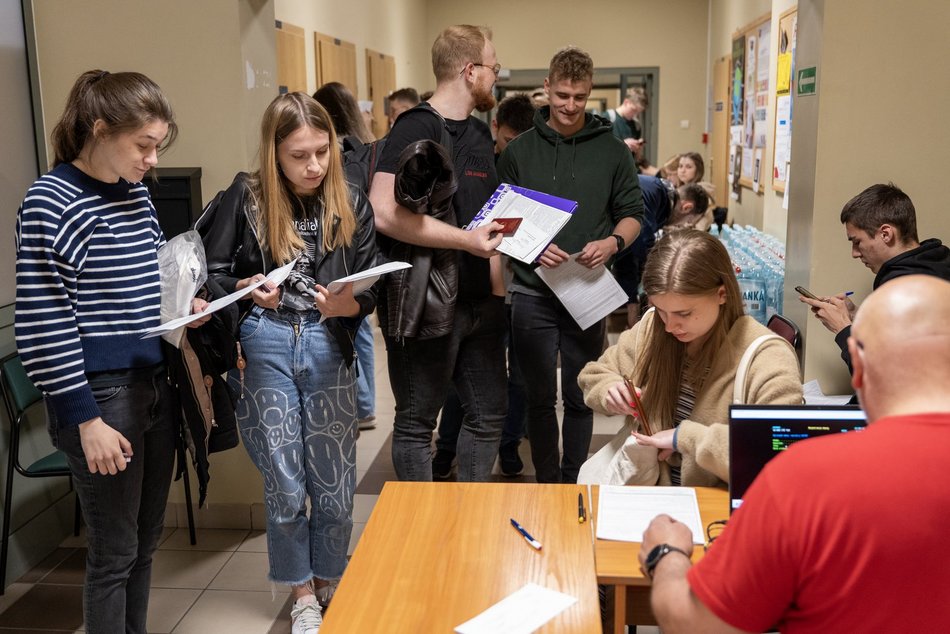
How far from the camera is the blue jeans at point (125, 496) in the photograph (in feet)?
7.35

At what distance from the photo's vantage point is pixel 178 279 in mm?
2322

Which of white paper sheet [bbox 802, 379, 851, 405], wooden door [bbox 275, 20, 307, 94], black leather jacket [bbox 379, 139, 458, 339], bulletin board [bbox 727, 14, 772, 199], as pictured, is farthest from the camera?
bulletin board [bbox 727, 14, 772, 199]

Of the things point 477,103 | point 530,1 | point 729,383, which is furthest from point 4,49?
point 530,1

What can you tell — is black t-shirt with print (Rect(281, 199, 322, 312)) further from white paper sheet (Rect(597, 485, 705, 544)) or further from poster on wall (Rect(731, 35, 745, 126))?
poster on wall (Rect(731, 35, 745, 126))

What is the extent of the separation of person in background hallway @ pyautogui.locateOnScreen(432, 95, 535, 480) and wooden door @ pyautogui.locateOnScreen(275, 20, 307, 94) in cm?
151

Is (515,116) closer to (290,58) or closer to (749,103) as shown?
(290,58)

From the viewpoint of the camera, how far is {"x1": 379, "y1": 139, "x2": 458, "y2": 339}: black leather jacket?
2.72m

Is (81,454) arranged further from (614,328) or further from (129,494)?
(614,328)

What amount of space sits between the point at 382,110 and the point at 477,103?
5.79 meters

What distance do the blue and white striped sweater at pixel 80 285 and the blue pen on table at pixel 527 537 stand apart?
1039 millimetres

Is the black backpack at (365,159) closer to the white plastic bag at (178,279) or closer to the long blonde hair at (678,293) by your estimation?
the white plastic bag at (178,279)

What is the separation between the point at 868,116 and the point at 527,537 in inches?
84.0

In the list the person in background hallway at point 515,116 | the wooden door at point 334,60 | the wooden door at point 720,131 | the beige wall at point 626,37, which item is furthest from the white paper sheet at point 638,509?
the beige wall at point 626,37

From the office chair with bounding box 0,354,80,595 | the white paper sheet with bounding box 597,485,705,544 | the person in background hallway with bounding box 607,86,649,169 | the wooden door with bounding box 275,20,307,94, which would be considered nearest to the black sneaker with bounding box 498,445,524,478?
the office chair with bounding box 0,354,80,595
